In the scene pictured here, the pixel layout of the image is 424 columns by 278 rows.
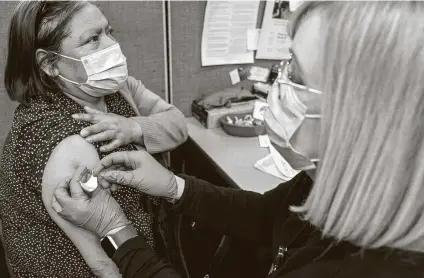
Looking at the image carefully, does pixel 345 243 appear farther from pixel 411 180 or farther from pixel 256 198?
pixel 256 198

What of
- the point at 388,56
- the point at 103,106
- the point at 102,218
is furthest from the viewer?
the point at 103,106

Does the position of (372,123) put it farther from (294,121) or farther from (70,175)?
(70,175)

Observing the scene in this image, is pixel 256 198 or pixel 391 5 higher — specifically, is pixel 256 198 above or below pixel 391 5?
below

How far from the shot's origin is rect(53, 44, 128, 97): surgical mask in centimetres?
116

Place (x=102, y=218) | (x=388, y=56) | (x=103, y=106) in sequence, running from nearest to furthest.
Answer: (x=388, y=56)
(x=102, y=218)
(x=103, y=106)

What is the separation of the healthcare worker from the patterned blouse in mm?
160

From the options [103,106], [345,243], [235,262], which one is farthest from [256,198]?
[103,106]

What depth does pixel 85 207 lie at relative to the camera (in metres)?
0.98

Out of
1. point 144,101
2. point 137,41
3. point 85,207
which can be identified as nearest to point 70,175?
point 85,207

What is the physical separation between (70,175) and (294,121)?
569 millimetres

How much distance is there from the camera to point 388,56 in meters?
0.63

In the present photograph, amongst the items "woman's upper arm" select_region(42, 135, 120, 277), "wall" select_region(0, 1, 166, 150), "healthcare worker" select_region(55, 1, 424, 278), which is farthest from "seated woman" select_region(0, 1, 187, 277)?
"wall" select_region(0, 1, 166, 150)

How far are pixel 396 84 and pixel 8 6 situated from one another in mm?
1225

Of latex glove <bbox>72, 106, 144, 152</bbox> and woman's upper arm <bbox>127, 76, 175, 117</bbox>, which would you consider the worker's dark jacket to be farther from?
woman's upper arm <bbox>127, 76, 175, 117</bbox>
